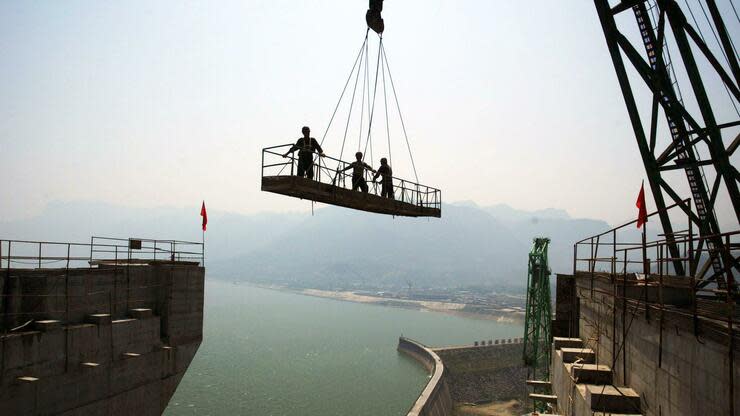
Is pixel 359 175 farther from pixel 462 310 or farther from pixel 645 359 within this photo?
pixel 462 310

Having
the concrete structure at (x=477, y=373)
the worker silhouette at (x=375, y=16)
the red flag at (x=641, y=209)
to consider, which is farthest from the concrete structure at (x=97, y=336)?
the concrete structure at (x=477, y=373)

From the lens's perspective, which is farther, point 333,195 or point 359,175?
point 359,175

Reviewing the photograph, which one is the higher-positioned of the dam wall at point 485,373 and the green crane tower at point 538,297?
the green crane tower at point 538,297

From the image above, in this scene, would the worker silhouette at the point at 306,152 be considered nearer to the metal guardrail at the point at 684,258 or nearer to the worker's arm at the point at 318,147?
the worker's arm at the point at 318,147

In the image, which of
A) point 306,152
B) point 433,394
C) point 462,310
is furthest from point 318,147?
point 462,310

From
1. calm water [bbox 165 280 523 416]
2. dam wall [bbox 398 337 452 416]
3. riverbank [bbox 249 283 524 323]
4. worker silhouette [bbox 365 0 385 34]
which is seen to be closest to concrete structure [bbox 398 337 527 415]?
dam wall [bbox 398 337 452 416]

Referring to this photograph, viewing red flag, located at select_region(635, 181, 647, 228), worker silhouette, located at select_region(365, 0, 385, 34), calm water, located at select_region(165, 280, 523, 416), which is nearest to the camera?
red flag, located at select_region(635, 181, 647, 228)

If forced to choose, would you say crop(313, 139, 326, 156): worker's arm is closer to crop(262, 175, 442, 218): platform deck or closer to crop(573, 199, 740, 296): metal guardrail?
crop(262, 175, 442, 218): platform deck
